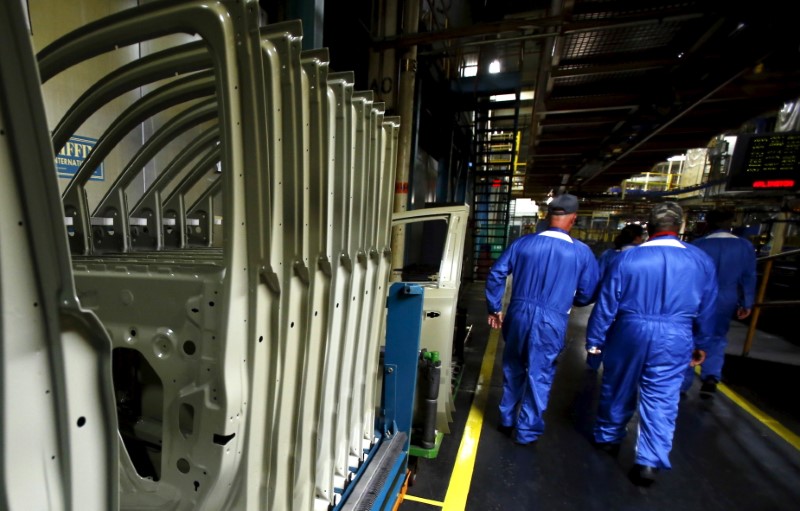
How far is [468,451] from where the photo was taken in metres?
3.14

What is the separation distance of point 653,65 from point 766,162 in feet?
11.8

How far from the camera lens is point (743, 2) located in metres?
2.60

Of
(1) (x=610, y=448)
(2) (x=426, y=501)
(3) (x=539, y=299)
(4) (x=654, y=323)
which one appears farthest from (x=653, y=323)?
(2) (x=426, y=501)

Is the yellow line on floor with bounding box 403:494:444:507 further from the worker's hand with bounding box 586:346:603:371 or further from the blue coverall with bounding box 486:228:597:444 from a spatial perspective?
the worker's hand with bounding box 586:346:603:371

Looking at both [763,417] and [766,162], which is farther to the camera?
[766,162]

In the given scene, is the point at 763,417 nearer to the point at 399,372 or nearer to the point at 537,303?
the point at 537,303

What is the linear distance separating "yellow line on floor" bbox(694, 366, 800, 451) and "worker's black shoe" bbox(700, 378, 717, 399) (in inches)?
7.9

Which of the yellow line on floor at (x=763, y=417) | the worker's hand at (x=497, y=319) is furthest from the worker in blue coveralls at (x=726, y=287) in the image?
the worker's hand at (x=497, y=319)

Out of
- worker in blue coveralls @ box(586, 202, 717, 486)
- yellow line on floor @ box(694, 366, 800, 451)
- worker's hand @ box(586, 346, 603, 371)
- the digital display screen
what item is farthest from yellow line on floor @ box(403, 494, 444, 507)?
the digital display screen

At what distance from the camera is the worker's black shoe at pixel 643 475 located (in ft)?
9.09

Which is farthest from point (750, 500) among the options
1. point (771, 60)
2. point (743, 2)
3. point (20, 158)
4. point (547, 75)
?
point (20, 158)

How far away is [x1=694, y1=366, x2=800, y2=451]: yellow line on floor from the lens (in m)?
3.47

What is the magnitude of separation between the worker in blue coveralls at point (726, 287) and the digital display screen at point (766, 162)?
1.56 m

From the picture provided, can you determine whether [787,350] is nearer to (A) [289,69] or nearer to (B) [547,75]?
(B) [547,75]
